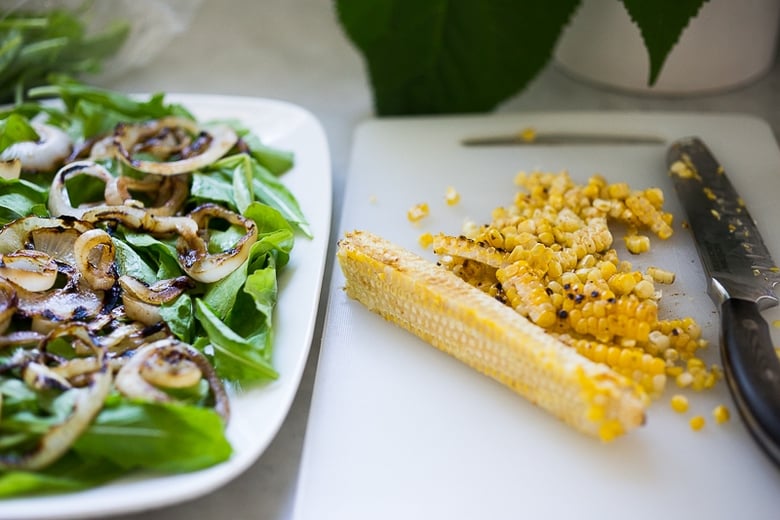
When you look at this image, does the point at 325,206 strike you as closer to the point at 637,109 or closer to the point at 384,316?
the point at 384,316

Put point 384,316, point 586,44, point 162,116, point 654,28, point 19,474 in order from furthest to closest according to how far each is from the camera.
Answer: point 586,44, point 162,116, point 654,28, point 384,316, point 19,474

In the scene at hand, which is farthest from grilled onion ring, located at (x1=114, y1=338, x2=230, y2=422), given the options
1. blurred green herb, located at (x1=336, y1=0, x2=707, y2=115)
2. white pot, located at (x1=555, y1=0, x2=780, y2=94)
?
white pot, located at (x1=555, y1=0, x2=780, y2=94)

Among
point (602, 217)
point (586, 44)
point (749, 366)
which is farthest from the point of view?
point (586, 44)

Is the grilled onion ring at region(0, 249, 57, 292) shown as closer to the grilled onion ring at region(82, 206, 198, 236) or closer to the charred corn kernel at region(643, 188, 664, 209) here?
the grilled onion ring at region(82, 206, 198, 236)

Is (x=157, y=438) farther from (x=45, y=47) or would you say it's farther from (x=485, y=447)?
(x=45, y=47)

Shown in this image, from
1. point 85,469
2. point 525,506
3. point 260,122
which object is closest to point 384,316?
point 525,506

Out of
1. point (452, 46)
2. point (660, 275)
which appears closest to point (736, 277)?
point (660, 275)
